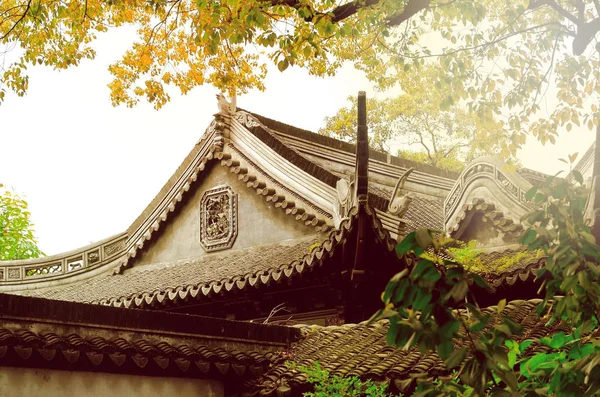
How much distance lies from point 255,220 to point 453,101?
410cm

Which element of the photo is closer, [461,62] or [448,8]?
[448,8]

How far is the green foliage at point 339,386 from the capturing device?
23.6 ft

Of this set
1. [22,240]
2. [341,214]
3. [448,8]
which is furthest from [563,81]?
[22,240]

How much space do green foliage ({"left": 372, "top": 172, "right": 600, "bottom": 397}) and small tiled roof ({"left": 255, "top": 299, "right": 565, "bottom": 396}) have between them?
3.22 m

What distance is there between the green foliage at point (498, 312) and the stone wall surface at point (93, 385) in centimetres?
440

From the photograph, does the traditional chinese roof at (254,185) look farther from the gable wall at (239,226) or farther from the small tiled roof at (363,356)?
the small tiled roof at (363,356)

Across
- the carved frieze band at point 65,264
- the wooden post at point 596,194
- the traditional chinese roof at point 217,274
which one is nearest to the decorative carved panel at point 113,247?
the carved frieze band at point 65,264

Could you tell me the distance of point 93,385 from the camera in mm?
7262

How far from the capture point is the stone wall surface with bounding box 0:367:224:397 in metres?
6.75

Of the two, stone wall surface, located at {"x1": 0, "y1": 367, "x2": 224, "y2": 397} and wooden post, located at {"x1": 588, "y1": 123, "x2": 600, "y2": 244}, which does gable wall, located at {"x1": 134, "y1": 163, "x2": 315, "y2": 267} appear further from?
stone wall surface, located at {"x1": 0, "y1": 367, "x2": 224, "y2": 397}

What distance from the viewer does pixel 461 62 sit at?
368 inches

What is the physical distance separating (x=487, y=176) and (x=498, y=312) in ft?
29.8

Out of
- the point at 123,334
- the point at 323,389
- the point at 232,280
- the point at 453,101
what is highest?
the point at 453,101

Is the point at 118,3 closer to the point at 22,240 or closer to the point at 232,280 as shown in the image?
the point at 232,280
